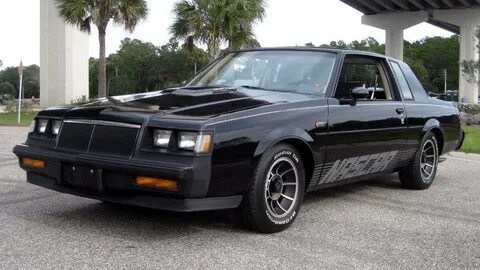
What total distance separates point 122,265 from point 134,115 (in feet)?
3.73

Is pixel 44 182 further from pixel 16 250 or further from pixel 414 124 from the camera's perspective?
pixel 414 124

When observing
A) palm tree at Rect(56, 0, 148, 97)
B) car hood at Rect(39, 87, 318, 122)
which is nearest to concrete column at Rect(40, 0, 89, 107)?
palm tree at Rect(56, 0, 148, 97)

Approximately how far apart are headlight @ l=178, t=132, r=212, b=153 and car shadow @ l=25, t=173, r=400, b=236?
0.83 m

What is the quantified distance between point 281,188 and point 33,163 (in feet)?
6.82

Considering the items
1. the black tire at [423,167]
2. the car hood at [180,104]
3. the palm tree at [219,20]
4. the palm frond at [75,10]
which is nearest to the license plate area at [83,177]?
the car hood at [180,104]

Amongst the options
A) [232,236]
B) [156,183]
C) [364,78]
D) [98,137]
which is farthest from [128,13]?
[156,183]

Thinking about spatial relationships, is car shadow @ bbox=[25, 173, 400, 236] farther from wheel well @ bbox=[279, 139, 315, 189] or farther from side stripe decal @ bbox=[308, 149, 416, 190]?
side stripe decal @ bbox=[308, 149, 416, 190]

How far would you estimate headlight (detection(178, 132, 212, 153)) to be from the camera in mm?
4059

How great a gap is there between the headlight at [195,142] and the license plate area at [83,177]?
666mm

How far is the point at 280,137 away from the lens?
4570 mm

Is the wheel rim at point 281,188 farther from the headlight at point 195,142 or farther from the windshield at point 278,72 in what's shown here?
the windshield at point 278,72

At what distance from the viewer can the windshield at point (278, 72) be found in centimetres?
547

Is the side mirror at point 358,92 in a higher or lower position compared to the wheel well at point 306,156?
higher

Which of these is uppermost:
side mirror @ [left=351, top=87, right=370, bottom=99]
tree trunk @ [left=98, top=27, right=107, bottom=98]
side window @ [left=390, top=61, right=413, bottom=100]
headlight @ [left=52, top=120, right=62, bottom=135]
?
tree trunk @ [left=98, top=27, right=107, bottom=98]
